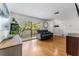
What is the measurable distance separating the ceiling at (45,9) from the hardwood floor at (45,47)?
451 millimetres

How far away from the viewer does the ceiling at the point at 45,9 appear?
1.58m

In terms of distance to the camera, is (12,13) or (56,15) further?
(56,15)

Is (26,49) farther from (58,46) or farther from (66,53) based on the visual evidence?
(66,53)

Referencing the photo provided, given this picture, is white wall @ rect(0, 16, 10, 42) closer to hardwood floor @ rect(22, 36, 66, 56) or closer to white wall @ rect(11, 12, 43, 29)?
white wall @ rect(11, 12, 43, 29)

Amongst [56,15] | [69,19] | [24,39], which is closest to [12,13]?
[24,39]

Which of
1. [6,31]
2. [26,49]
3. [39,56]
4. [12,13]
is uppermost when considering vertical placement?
[12,13]

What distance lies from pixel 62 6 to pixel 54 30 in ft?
1.52

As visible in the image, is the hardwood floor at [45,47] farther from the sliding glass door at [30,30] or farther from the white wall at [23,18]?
the white wall at [23,18]

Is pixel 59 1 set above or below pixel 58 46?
above

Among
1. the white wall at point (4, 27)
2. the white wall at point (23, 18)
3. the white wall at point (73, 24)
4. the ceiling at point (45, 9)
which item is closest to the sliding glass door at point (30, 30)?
the white wall at point (23, 18)

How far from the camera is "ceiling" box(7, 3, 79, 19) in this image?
1579 mm

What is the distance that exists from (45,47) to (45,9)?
28.0 inches

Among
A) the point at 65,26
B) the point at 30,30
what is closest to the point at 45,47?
the point at 30,30

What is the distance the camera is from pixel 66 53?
1.65m
